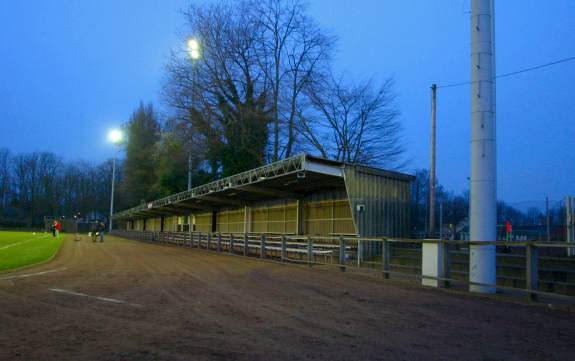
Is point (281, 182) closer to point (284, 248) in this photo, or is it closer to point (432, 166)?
point (284, 248)

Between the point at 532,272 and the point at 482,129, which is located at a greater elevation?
the point at 482,129

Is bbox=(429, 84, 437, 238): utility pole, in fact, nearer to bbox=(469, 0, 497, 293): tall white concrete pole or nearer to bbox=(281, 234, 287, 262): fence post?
bbox=(281, 234, 287, 262): fence post

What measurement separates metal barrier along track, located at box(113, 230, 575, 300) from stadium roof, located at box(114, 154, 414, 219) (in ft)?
8.26

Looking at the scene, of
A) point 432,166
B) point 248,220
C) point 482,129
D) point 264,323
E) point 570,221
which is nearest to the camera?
point 264,323

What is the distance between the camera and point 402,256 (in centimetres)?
1418

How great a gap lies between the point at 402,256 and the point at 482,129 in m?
4.02

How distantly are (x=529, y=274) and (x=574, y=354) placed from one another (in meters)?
4.01

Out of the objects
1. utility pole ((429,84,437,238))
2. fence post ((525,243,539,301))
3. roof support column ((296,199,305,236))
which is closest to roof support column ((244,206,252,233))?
roof support column ((296,199,305,236))

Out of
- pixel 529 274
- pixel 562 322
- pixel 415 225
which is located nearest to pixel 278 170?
pixel 415 225

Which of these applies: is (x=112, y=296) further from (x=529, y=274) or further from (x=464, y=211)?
(x=464, y=211)

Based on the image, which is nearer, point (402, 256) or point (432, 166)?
point (402, 256)

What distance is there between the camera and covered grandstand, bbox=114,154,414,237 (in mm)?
20484

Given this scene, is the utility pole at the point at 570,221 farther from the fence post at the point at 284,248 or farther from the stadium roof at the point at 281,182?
the fence post at the point at 284,248

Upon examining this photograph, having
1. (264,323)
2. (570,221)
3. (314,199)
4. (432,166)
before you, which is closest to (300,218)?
(314,199)
